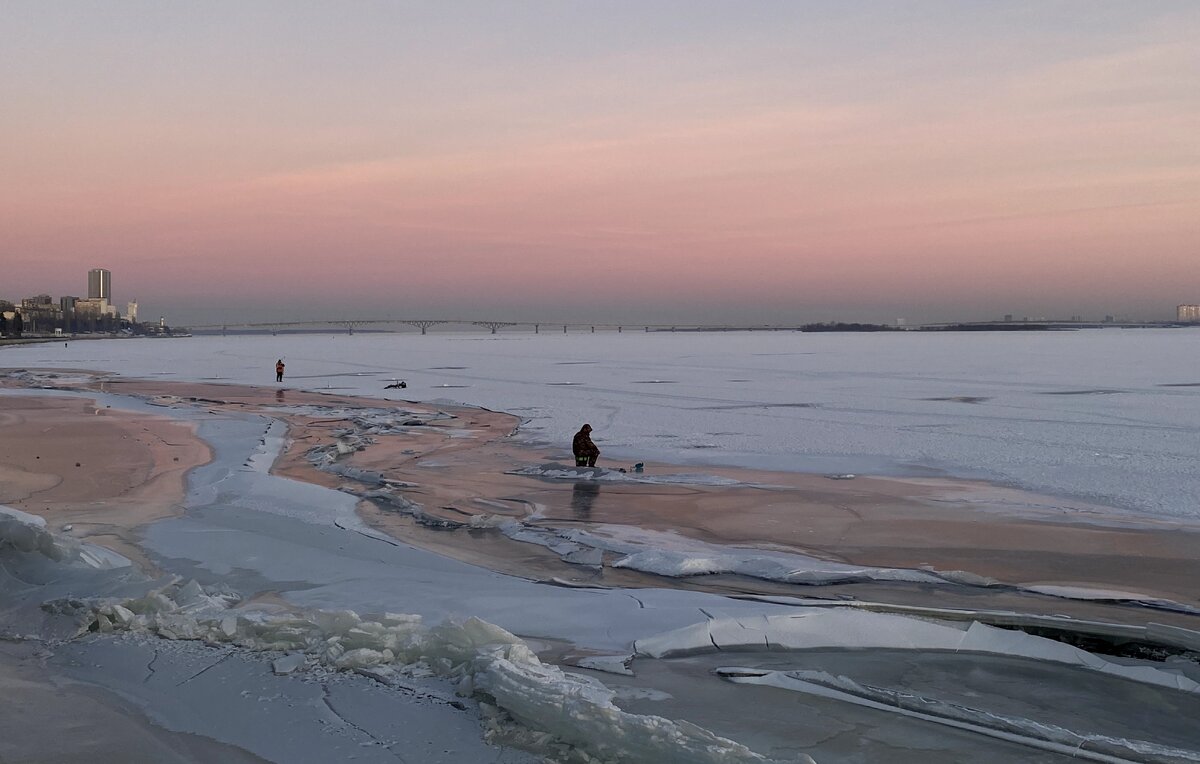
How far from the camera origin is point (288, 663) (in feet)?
19.9

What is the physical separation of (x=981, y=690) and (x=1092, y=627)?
1.70 metres

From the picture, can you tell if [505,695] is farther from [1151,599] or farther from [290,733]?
[1151,599]

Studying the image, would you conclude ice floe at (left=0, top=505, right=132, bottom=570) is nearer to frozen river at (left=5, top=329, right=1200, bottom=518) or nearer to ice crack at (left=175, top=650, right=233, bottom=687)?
ice crack at (left=175, top=650, right=233, bottom=687)

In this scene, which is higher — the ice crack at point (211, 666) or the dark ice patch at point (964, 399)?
the dark ice patch at point (964, 399)

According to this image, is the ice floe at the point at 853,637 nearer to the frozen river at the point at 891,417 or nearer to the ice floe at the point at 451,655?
the ice floe at the point at 451,655

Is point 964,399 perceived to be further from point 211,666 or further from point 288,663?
point 211,666

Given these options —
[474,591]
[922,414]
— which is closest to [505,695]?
[474,591]

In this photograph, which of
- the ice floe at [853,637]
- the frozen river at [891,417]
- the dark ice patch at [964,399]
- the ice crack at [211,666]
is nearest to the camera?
the ice crack at [211,666]

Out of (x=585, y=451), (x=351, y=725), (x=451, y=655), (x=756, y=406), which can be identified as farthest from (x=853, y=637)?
(x=756, y=406)

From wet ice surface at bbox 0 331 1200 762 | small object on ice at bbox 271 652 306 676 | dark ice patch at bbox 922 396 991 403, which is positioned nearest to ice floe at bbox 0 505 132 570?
wet ice surface at bbox 0 331 1200 762

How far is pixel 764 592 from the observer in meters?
7.91

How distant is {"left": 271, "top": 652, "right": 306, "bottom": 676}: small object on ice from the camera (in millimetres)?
5953

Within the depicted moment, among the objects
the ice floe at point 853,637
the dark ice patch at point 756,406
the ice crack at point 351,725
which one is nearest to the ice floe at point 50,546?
the ice crack at point 351,725

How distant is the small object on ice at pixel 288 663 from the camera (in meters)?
5.95
